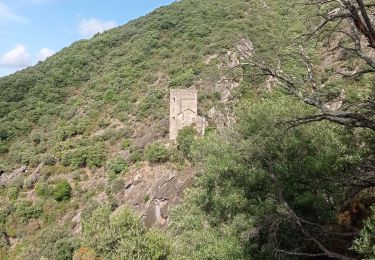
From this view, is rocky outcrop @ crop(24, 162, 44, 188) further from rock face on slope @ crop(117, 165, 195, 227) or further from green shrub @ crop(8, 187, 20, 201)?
rock face on slope @ crop(117, 165, 195, 227)

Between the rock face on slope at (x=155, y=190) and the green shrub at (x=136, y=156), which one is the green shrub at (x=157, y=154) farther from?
the green shrub at (x=136, y=156)

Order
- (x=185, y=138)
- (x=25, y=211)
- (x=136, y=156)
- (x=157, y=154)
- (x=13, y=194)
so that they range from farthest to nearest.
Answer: (x=13, y=194)
(x=136, y=156)
(x=25, y=211)
(x=157, y=154)
(x=185, y=138)

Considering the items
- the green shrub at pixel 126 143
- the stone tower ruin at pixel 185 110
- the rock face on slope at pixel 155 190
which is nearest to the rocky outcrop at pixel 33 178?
the green shrub at pixel 126 143

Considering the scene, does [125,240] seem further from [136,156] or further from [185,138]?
[136,156]

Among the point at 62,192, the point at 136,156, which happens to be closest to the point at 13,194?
the point at 62,192

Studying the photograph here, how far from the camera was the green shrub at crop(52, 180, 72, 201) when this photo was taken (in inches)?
1649

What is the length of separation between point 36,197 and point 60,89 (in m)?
27.6

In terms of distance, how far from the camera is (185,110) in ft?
132

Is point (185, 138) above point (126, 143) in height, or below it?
above

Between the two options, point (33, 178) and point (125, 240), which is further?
point (33, 178)

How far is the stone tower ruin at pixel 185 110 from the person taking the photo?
1571 inches

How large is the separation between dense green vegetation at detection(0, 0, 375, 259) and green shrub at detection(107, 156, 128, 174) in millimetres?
146

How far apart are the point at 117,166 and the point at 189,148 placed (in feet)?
33.1

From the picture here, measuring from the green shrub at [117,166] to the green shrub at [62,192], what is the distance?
4.84 metres
